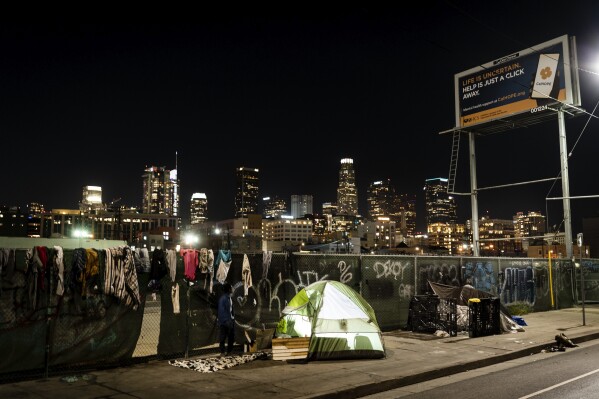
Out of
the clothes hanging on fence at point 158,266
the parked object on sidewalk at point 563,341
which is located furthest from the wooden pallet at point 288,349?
the parked object on sidewalk at point 563,341

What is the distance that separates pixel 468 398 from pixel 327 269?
5.77m

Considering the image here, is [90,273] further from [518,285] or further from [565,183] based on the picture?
[565,183]

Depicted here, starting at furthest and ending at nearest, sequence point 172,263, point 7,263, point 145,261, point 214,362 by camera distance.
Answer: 1. point 172,263
2. point 145,261
3. point 214,362
4. point 7,263

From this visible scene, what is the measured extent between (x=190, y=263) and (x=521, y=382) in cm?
650

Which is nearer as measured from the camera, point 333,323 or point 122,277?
point 122,277

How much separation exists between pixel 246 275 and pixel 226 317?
1.36 m

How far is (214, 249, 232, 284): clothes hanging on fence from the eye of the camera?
1088 centimetres

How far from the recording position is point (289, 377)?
8.77 m

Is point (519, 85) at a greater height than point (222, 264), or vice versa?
point (519, 85)

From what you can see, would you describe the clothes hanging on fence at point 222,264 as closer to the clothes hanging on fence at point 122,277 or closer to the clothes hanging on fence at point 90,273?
the clothes hanging on fence at point 122,277

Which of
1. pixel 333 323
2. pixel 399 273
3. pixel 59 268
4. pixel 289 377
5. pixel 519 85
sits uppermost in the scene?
pixel 519 85

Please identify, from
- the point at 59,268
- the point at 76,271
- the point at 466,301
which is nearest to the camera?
the point at 59,268

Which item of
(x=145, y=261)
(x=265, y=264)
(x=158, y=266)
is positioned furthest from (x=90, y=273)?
(x=265, y=264)

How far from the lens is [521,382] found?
29.0 ft
